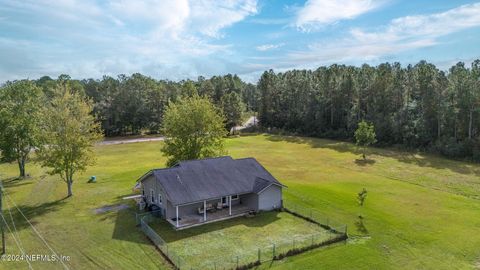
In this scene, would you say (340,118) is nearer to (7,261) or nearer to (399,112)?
(399,112)

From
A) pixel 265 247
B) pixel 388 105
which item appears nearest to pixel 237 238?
pixel 265 247

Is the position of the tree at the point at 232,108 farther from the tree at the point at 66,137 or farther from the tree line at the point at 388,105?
the tree at the point at 66,137

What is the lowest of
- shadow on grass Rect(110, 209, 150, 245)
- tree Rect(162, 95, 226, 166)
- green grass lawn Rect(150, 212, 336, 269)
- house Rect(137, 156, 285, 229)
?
green grass lawn Rect(150, 212, 336, 269)

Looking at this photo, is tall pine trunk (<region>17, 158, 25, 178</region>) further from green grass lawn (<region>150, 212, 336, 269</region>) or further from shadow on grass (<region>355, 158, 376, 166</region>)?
shadow on grass (<region>355, 158, 376, 166</region>)

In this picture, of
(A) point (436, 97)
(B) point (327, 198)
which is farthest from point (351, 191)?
(A) point (436, 97)

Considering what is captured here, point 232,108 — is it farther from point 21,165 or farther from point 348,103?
point 21,165

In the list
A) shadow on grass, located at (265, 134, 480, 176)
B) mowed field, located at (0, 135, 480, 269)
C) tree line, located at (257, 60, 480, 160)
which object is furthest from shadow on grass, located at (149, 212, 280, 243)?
tree line, located at (257, 60, 480, 160)
